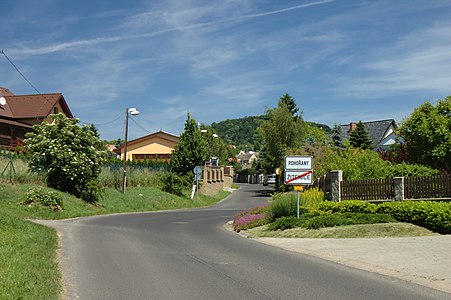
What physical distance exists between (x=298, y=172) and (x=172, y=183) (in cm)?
2627

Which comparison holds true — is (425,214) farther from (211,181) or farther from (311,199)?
(211,181)

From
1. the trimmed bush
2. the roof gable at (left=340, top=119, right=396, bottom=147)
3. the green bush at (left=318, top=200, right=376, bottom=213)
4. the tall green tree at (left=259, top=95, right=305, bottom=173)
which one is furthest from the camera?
the roof gable at (left=340, top=119, right=396, bottom=147)

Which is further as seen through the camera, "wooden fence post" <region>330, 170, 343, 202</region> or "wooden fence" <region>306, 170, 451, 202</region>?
"wooden fence post" <region>330, 170, 343, 202</region>

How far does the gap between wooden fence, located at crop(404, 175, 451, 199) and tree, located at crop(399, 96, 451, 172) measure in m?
16.7

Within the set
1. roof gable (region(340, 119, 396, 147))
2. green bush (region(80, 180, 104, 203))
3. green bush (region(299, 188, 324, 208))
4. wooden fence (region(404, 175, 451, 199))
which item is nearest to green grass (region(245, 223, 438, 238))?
wooden fence (region(404, 175, 451, 199))

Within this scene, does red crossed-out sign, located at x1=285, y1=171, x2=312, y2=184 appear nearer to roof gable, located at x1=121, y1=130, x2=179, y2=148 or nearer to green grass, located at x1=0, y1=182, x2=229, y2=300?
green grass, located at x1=0, y1=182, x2=229, y2=300

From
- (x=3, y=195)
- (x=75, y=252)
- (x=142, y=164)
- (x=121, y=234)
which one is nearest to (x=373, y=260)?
(x=75, y=252)

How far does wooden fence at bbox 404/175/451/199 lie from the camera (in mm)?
20281

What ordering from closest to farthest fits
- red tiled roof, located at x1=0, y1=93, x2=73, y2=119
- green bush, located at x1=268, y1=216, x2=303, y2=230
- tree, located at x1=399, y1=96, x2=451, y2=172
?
green bush, located at x1=268, y1=216, x2=303, y2=230
tree, located at x1=399, y1=96, x2=451, y2=172
red tiled roof, located at x1=0, y1=93, x2=73, y2=119

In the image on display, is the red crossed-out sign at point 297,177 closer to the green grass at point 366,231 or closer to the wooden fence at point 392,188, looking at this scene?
the green grass at point 366,231

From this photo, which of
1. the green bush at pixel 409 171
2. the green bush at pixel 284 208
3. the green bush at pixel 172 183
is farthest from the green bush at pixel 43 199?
the green bush at pixel 409 171

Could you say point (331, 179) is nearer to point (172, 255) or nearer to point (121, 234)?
point (121, 234)

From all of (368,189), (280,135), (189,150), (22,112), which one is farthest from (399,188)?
(22,112)

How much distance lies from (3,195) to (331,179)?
17.1 m
